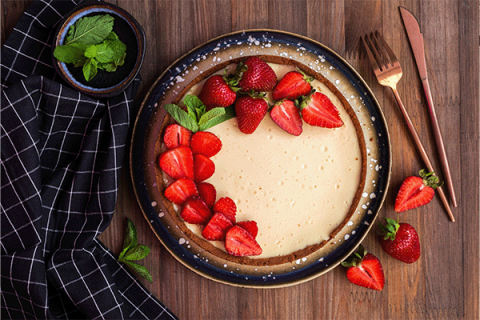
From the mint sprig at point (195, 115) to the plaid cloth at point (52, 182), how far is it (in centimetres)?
22

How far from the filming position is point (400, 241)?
1.44 metres

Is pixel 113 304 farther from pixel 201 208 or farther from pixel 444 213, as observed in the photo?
pixel 444 213

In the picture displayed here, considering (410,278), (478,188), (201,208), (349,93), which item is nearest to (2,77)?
(201,208)

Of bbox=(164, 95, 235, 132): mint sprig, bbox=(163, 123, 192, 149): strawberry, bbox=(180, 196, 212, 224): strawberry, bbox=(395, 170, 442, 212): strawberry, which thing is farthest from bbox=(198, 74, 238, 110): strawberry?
bbox=(395, 170, 442, 212): strawberry

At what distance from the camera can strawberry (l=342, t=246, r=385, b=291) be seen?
1448mm

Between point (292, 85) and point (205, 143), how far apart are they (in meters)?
0.43

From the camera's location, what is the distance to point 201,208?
4.32ft

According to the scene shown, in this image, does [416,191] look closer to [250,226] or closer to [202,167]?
[250,226]

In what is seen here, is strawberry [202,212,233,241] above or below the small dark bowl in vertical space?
A: below

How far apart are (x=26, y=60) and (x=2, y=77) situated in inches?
Result: 4.6

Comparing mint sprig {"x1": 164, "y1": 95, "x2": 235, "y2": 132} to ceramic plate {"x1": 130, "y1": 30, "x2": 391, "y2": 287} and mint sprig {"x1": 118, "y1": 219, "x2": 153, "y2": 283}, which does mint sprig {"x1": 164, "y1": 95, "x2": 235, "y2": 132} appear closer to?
ceramic plate {"x1": 130, "y1": 30, "x2": 391, "y2": 287}

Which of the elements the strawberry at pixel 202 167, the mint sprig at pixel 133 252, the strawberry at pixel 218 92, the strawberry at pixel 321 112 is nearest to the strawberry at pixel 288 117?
the strawberry at pixel 321 112

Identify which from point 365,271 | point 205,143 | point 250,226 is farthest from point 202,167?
point 365,271

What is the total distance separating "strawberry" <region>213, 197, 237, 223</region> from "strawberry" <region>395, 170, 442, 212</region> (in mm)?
736
